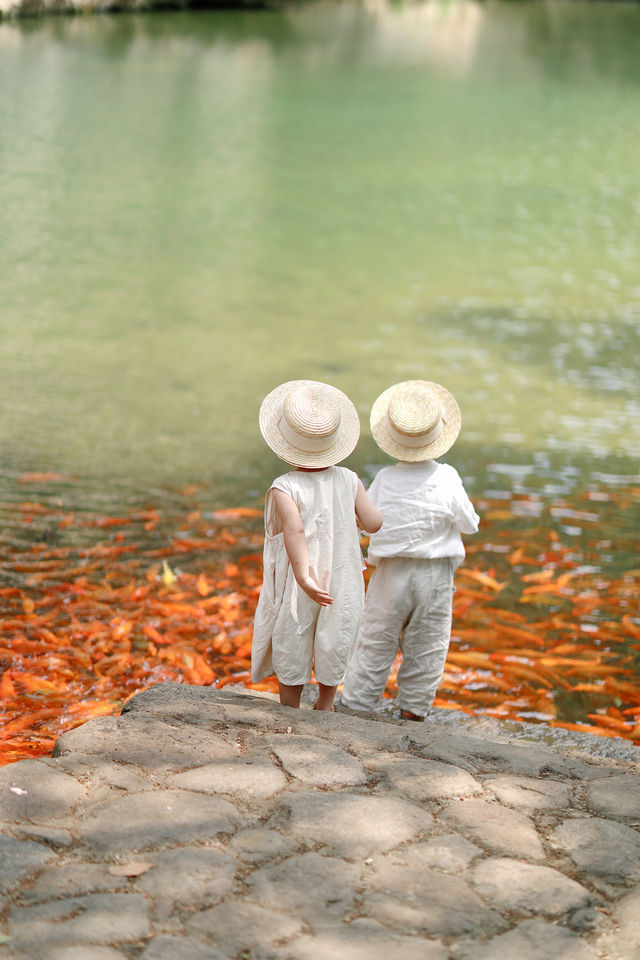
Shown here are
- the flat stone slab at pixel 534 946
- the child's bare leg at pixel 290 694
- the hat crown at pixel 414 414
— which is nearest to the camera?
the flat stone slab at pixel 534 946

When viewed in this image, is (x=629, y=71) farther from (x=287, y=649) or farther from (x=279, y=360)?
(x=287, y=649)

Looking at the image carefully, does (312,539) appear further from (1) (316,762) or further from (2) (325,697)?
(1) (316,762)

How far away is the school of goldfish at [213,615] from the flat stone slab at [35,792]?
94cm

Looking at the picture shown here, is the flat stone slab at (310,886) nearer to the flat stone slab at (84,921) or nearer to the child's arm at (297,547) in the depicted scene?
the flat stone slab at (84,921)

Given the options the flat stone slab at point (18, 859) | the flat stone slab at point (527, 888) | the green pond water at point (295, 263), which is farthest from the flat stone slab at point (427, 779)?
the green pond water at point (295, 263)

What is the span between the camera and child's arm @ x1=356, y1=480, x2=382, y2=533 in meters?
3.70

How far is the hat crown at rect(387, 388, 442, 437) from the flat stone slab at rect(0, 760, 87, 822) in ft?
5.63

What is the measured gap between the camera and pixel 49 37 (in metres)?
30.1

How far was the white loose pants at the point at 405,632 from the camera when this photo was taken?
397 centimetres

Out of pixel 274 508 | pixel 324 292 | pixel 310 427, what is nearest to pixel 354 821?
pixel 274 508

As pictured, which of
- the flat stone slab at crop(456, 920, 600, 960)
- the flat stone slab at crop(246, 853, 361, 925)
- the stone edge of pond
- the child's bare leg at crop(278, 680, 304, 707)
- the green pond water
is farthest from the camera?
the stone edge of pond

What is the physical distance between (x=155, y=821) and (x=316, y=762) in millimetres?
564

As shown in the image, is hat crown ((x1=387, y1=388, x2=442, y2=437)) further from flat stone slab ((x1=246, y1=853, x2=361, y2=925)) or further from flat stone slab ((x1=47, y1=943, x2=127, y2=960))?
flat stone slab ((x1=47, y1=943, x2=127, y2=960))

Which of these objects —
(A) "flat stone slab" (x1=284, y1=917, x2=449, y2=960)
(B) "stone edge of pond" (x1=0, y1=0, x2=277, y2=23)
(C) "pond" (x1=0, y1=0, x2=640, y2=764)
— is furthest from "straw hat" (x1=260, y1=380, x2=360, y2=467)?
(B) "stone edge of pond" (x1=0, y1=0, x2=277, y2=23)
